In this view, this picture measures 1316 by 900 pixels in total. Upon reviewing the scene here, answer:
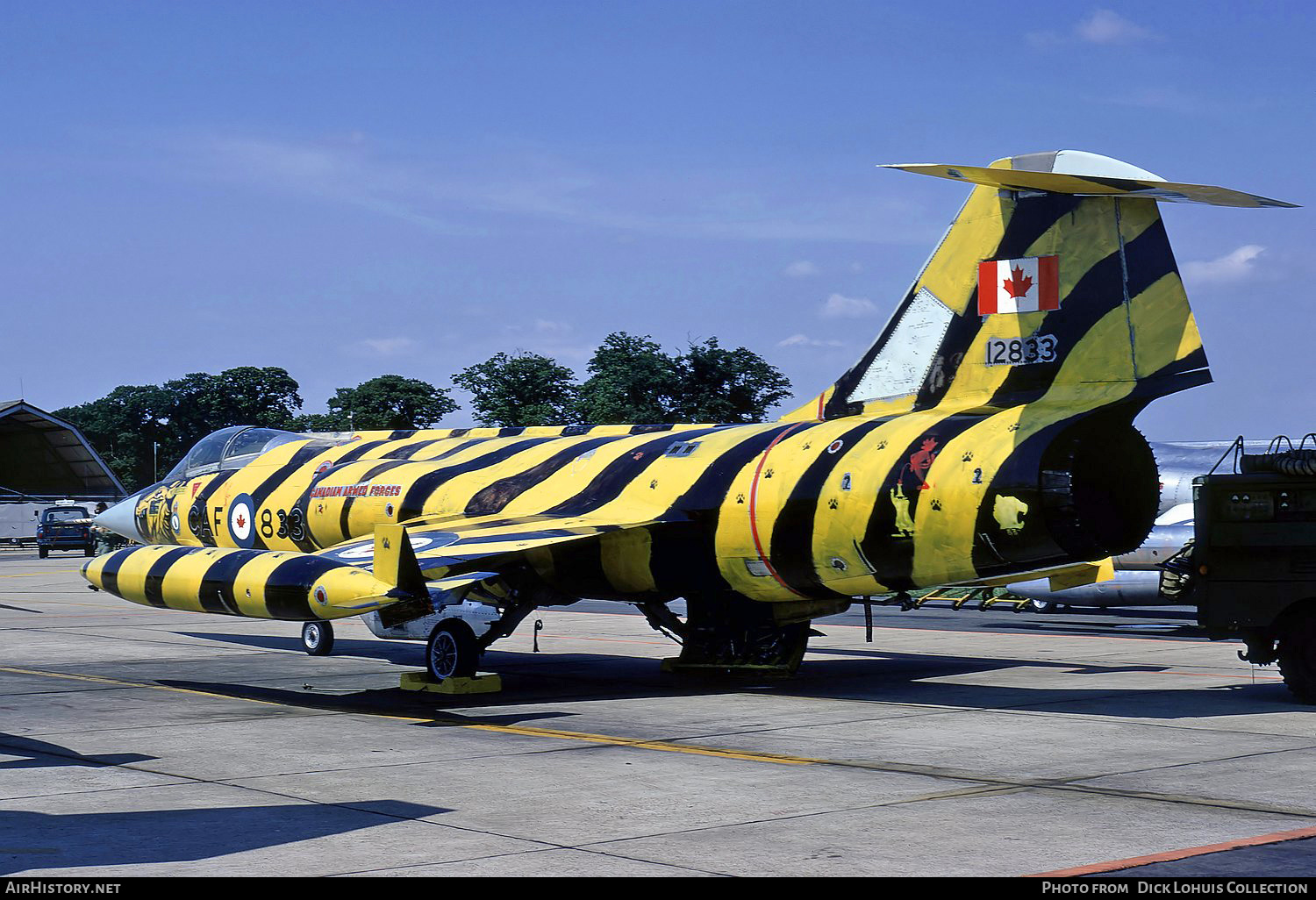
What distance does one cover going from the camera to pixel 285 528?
20.5 metres

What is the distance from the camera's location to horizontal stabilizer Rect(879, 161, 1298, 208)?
1270 cm

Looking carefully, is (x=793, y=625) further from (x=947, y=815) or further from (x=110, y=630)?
(x=110, y=630)

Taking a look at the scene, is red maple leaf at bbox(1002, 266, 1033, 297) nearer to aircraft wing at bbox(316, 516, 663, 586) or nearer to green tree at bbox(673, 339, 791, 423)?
aircraft wing at bbox(316, 516, 663, 586)

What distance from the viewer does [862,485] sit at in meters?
14.5

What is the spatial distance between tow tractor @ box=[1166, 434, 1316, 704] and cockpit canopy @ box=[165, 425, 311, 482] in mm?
14382

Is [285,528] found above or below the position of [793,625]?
above

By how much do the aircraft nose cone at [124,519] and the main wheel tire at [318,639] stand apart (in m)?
3.51

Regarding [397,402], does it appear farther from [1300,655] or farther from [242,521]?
[1300,655]

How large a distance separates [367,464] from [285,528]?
1596 millimetres

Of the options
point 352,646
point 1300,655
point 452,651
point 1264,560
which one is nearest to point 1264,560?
point 1264,560

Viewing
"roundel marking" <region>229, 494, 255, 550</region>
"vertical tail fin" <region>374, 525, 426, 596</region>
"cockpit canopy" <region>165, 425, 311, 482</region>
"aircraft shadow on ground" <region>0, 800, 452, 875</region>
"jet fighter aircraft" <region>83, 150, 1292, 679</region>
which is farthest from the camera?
"cockpit canopy" <region>165, 425, 311, 482</region>

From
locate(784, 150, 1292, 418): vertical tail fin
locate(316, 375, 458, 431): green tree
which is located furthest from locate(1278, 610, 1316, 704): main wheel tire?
locate(316, 375, 458, 431): green tree
